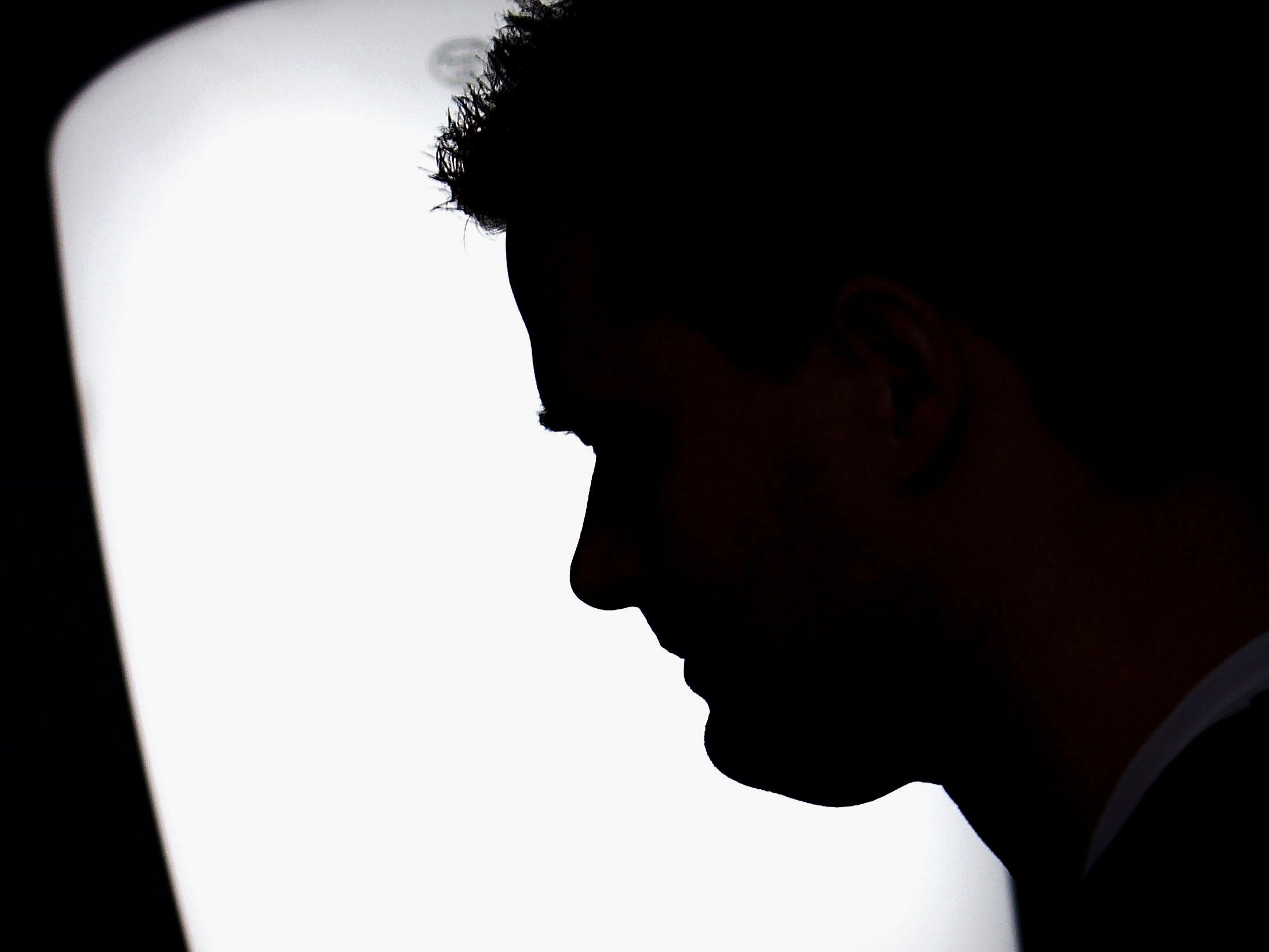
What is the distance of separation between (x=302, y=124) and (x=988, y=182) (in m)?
0.44

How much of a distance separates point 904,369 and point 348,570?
1.19ft

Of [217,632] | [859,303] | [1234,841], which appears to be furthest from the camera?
[217,632]

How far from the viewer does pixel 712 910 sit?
0.63 meters

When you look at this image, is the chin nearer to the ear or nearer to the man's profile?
the man's profile

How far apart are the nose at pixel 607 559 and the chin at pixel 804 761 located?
0.07 m

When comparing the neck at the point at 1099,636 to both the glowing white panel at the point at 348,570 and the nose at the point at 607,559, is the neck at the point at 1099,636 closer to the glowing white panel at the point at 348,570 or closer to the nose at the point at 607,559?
the nose at the point at 607,559

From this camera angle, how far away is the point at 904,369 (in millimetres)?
371

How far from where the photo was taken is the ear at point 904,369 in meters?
0.36

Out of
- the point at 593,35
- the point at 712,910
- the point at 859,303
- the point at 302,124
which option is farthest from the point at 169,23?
the point at 712,910

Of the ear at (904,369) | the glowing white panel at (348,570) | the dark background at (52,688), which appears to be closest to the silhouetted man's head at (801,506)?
the ear at (904,369)

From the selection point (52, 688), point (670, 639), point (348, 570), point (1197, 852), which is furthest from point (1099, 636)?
point (52, 688)

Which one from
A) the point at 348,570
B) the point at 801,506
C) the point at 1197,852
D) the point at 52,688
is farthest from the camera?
the point at 52,688

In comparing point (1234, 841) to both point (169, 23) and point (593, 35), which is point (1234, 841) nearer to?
point (593, 35)

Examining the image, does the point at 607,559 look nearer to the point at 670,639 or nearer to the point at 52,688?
the point at 670,639
